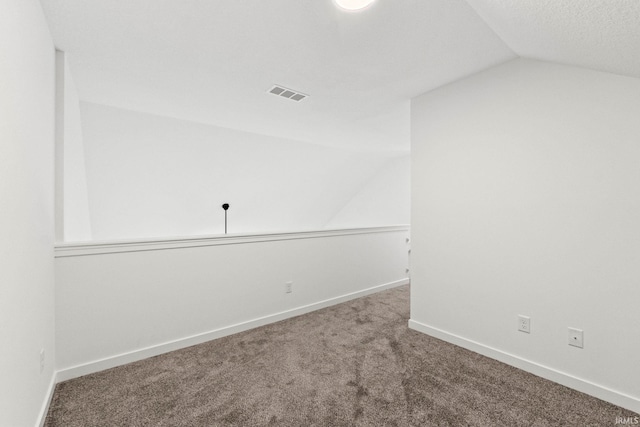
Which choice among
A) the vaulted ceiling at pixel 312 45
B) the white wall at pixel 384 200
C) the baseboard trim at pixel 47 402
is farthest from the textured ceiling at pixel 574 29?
the white wall at pixel 384 200

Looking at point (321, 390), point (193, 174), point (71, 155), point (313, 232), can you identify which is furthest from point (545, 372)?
point (193, 174)

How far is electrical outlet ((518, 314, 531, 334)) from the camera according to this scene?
2129 mm

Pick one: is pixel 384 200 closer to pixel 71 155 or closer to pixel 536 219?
pixel 536 219

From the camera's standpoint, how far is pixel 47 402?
1.71 meters

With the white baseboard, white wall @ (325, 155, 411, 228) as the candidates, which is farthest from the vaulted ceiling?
white wall @ (325, 155, 411, 228)

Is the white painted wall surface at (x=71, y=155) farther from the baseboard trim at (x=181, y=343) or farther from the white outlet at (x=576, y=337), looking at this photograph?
the white outlet at (x=576, y=337)

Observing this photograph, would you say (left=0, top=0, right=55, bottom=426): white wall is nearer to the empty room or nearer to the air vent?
the empty room

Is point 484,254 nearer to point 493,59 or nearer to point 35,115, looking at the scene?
point 493,59

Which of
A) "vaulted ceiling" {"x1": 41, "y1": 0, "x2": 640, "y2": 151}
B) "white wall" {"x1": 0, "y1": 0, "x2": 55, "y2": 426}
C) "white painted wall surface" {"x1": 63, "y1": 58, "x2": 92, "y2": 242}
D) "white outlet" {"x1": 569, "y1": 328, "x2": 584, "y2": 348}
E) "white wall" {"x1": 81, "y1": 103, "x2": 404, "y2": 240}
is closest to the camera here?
"white wall" {"x1": 0, "y1": 0, "x2": 55, "y2": 426}

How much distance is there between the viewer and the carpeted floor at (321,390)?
165 centimetres

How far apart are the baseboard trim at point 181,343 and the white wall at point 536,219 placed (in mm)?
1209

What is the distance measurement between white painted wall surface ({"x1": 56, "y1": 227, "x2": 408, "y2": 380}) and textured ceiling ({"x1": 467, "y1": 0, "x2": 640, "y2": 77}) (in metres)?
2.46

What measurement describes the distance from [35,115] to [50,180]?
53 cm

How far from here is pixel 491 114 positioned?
232 cm
